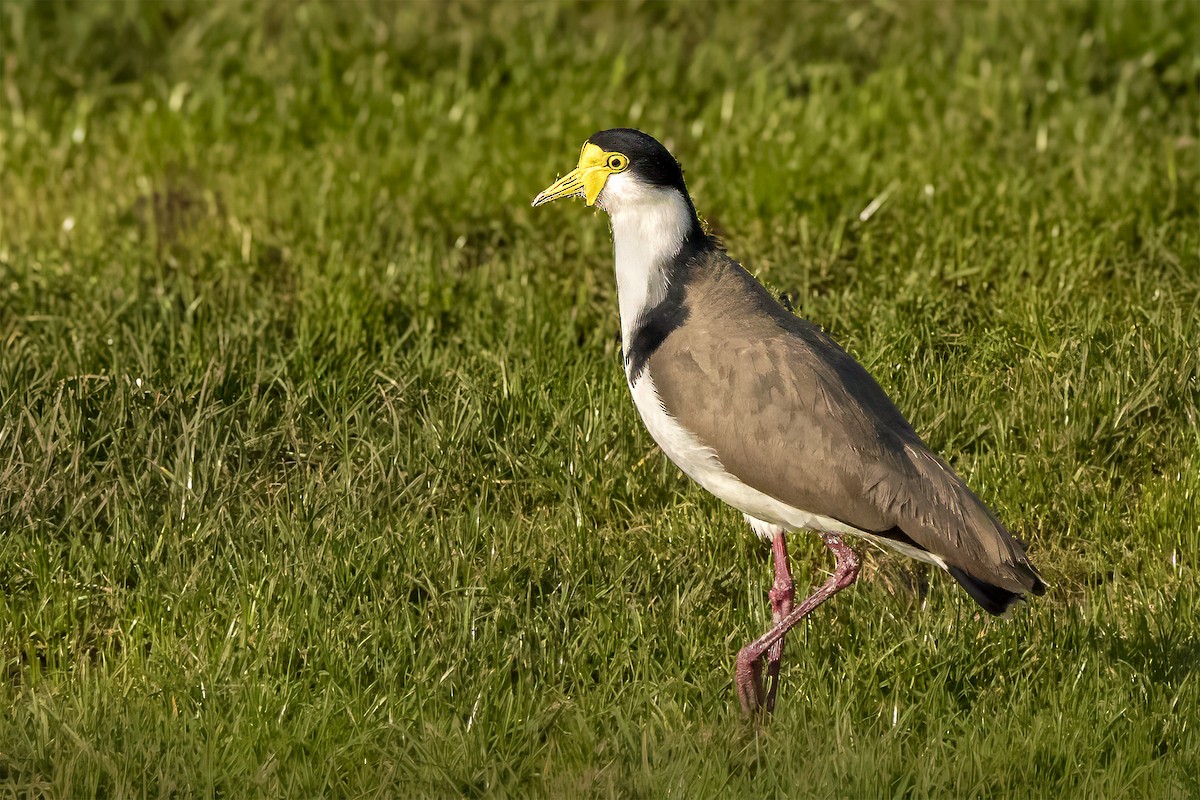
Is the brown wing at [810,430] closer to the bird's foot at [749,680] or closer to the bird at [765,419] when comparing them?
the bird at [765,419]

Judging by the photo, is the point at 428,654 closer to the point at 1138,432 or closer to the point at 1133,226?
the point at 1138,432

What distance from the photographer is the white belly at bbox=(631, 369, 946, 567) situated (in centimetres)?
437

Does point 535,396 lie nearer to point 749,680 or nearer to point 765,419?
point 765,419

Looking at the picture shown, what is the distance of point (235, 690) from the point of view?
4.21 meters

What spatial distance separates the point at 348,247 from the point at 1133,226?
327 cm

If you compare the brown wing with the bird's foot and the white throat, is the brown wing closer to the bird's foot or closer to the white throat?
the white throat

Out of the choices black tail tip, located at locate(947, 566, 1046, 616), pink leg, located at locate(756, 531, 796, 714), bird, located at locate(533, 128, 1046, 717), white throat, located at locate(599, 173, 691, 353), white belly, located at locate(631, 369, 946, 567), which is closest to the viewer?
black tail tip, located at locate(947, 566, 1046, 616)

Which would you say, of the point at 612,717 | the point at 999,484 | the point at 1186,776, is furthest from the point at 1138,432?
the point at 612,717

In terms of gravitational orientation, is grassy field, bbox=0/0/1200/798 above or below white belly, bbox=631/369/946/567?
below

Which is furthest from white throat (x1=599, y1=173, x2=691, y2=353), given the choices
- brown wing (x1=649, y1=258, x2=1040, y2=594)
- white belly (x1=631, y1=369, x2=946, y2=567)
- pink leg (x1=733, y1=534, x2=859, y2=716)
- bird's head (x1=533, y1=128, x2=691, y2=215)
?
pink leg (x1=733, y1=534, x2=859, y2=716)

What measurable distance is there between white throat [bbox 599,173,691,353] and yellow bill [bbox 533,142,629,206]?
5 cm

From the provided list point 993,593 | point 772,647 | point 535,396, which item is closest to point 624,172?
point 535,396

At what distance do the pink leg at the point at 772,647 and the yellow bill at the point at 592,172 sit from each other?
4.06 feet

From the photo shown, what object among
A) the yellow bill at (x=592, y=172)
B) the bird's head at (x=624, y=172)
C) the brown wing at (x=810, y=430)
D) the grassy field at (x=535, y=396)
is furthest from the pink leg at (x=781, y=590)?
the yellow bill at (x=592, y=172)
